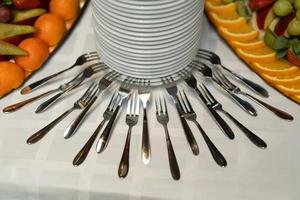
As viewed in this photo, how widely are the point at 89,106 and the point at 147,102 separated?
0.10m

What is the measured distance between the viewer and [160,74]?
73cm

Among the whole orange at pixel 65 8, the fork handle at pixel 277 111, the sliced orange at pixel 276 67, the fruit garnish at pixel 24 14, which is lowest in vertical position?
the fruit garnish at pixel 24 14

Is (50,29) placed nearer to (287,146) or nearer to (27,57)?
(27,57)

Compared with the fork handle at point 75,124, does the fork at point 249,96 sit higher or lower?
higher

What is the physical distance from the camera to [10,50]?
77 cm

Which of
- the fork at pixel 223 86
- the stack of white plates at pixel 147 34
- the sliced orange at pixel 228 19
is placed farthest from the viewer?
the sliced orange at pixel 228 19

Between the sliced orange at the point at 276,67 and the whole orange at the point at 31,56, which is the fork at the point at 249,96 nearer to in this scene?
the sliced orange at the point at 276,67

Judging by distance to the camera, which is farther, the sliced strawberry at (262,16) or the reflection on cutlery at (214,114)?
→ the sliced strawberry at (262,16)

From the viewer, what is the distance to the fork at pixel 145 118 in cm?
68

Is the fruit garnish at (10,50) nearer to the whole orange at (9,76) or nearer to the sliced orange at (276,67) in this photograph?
the whole orange at (9,76)

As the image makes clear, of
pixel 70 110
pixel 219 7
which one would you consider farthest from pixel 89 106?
pixel 219 7

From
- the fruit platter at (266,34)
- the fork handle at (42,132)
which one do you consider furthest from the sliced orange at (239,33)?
the fork handle at (42,132)

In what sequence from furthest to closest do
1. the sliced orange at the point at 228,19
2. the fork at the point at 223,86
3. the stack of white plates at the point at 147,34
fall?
1. the sliced orange at the point at 228,19
2. the fork at the point at 223,86
3. the stack of white plates at the point at 147,34

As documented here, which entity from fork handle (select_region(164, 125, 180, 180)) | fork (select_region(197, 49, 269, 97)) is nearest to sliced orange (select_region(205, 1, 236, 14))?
fork (select_region(197, 49, 269, 97))
